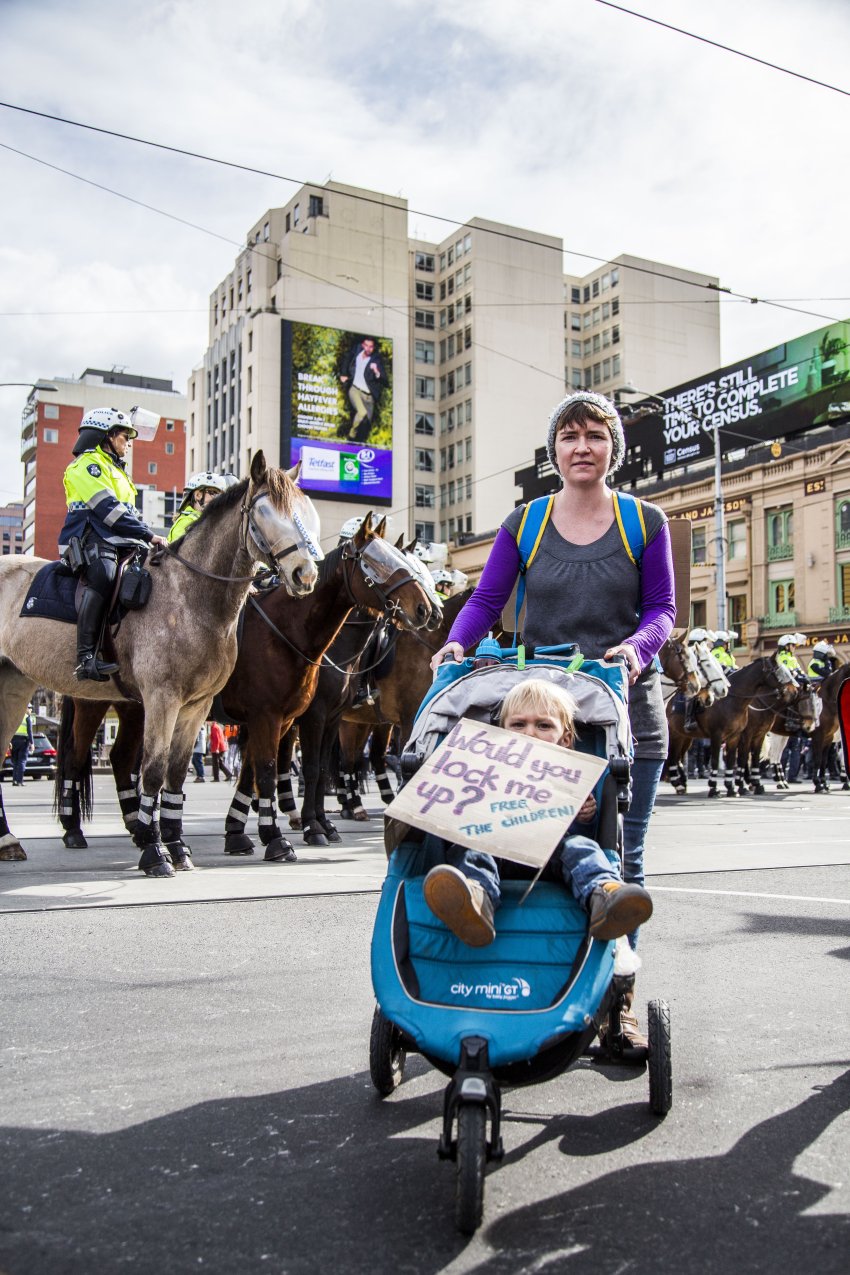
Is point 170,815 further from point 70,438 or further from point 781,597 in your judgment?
point 70,438

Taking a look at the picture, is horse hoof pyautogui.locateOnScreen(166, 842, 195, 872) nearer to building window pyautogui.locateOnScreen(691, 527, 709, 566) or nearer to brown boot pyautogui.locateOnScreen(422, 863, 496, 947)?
brown boot pyautogui.locateOnScreen(422, 863, 496, 947)

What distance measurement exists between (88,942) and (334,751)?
10.6m

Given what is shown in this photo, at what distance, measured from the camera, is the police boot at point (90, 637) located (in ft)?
27.6

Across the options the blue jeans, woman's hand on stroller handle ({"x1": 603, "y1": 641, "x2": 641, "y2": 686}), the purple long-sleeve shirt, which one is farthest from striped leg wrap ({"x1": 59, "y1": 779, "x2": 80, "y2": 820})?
the blue jeans

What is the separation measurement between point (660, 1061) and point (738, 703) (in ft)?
66.4

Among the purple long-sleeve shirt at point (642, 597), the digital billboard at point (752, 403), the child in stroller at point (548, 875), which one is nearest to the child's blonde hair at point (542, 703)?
the child in stroller at point (548, 875)

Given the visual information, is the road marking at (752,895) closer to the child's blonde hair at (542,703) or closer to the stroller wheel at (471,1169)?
the child's blonde hair at (542,703)

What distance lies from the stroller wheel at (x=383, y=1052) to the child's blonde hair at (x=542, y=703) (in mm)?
1002

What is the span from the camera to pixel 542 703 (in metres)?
3.64

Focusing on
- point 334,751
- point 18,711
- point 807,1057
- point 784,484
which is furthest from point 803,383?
point 807,1057

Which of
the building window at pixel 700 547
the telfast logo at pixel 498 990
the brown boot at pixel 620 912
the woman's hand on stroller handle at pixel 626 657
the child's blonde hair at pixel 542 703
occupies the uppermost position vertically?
the building window at pixel 700 547

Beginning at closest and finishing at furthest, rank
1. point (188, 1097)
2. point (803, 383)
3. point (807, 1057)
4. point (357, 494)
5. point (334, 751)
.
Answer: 1. point (188, 1097)
2. point (807, 1057)
3. point (334, 751)
4. point (803, 383)
5. point (357, 494)

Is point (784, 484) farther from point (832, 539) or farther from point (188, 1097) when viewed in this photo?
point (188, 1097)

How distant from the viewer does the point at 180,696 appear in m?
8.34
